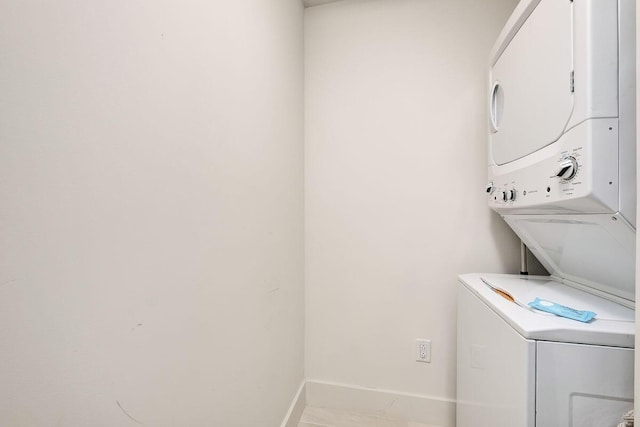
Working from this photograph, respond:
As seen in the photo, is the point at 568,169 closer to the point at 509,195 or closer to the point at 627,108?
the point at 627,108

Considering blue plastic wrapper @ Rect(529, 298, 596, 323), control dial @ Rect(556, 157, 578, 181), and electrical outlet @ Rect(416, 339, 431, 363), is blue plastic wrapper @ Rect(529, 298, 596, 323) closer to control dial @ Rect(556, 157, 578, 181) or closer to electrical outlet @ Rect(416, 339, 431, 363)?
control dial @ Rect(556, 157, 578, 181)

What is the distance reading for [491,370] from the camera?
0.98m

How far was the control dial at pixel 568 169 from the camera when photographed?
2.45 feet

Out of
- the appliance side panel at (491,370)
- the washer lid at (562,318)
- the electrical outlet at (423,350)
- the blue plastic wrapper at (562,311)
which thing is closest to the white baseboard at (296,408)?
the electrical outlet at (423,350)

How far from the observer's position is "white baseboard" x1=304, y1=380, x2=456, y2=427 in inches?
62.2

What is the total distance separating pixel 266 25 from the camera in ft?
4.14

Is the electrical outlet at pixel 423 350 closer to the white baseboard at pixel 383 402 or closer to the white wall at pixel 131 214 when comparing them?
the white baseboard at pixel 383 402

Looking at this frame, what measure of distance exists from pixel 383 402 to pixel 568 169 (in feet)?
5.05

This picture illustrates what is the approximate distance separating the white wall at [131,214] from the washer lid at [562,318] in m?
0.89

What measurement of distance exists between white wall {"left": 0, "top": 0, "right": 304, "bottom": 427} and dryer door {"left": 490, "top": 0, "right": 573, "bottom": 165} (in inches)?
39.7

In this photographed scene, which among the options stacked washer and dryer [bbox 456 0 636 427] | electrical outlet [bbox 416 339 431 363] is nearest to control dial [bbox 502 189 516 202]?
stacked washer and dryer [bbox 456 0 636 427]

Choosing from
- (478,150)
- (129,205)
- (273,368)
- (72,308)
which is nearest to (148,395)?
(72,308)

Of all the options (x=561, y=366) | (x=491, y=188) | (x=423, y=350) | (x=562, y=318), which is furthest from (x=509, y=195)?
(x=423, y=350)

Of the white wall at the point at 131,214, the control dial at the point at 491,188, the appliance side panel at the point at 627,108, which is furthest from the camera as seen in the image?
the control dial at the point at 491,188
